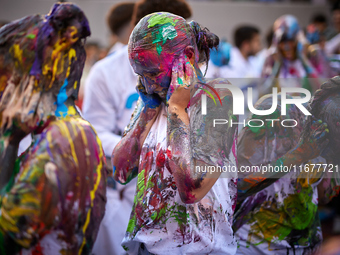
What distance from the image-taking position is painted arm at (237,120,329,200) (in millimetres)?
1722

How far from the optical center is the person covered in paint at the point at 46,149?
1.26m

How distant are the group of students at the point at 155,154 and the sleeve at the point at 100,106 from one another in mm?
1153

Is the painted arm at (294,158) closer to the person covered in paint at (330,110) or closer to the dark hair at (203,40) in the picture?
the person covered in paint at (330,110)

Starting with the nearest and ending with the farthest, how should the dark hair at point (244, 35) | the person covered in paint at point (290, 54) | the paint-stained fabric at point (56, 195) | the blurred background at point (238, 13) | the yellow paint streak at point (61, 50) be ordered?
the paint-stained fabric at point (56, 195)
the yellow paint streak at point (61, 50)
the person covered in paint at point (290, 54)
the dark hair at point (244, 35)
the blurred background at point (238, 13)

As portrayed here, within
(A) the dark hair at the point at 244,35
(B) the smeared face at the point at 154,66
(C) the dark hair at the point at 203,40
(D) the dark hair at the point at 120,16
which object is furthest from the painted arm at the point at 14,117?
(A) the dark hair at the point at 244,35

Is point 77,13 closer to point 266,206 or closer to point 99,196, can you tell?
point 99,196

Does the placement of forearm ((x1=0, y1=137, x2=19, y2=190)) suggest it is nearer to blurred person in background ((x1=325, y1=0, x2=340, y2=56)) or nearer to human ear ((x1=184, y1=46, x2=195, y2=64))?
human ear ((x1=184, y1=46, x2=195, y2=64))

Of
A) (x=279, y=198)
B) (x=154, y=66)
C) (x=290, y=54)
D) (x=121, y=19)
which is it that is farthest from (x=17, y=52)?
(x=290, y=54)

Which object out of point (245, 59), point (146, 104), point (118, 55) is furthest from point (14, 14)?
point (146, 104)

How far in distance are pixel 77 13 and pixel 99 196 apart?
66 centimetres

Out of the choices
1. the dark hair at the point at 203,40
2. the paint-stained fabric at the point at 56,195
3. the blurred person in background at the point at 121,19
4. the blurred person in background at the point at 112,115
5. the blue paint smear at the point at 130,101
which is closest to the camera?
the paint-stained fabric at the point at 56,195

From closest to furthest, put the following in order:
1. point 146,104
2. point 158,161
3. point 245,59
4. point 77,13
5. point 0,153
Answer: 1. point 0,153
2. point 77,13
3. point 158,161
4. point 146,104
5. point 245,59

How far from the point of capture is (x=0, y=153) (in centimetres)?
132

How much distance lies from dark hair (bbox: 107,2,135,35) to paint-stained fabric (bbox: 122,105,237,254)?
2376 millimetres
